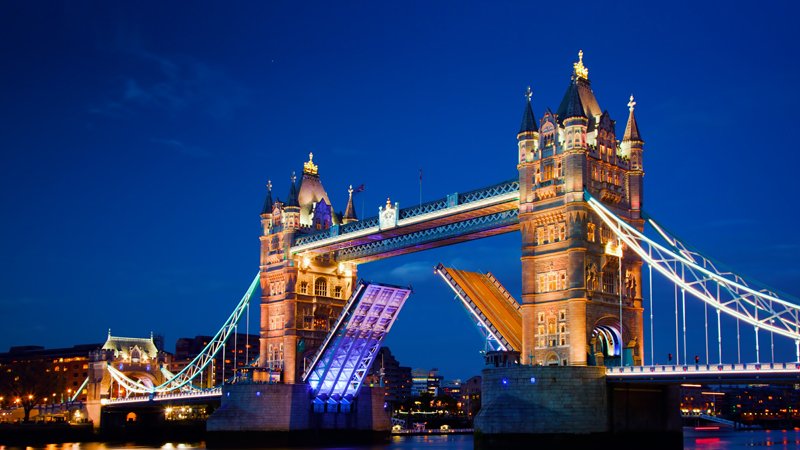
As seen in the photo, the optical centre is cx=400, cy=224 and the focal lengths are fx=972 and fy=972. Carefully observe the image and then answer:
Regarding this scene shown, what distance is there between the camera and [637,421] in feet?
164

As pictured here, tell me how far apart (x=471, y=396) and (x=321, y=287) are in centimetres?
10833

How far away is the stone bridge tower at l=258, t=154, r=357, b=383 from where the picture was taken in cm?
7112

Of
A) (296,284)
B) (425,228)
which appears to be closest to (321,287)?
(296,284)

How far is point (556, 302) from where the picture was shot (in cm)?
5109

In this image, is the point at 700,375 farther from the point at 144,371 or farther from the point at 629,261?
the point at 144,371

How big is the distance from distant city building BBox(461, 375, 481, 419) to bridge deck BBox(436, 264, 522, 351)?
112m

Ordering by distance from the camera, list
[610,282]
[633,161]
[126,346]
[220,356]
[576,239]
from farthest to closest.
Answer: [220,356], [126,346], [633,161], [610,282], [576,239]

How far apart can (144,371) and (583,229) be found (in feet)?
219

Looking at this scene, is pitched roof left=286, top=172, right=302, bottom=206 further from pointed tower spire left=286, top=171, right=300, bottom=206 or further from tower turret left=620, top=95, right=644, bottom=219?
tower turret left=620, top=95, right=644, bottom=219

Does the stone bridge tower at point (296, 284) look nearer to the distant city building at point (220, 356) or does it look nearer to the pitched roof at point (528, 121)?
the pitched roof at point (528, 121)

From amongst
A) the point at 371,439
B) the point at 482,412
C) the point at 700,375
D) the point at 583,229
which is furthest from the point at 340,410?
the point at 700,375

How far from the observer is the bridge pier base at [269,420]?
65688mm

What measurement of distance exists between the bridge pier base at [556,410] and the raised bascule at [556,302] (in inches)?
2.7

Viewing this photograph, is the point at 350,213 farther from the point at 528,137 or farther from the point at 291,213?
the point at 528,137
